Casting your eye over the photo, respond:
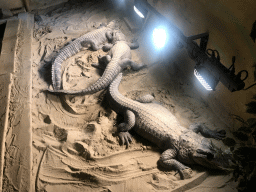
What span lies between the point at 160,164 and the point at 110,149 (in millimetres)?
901

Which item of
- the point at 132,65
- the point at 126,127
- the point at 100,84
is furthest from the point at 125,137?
the point at 132,65

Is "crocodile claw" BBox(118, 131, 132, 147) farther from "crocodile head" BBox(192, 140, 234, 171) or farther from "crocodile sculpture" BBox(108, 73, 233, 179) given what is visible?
"crocodile head" BBox(192, 140, 234, 171)

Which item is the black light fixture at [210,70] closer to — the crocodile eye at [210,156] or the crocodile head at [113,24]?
the crocodile eye at [210,156]

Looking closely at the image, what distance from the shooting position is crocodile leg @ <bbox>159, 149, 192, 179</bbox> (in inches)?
124

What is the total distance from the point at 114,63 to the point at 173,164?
9.13ft

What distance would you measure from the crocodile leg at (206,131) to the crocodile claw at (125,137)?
1.15 meters

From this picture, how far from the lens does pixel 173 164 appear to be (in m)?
3.27

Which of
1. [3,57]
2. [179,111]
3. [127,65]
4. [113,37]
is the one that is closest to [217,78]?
[179,111]

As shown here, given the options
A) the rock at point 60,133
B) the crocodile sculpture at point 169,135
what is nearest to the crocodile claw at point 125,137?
the crocodile sculpture at point 169,135

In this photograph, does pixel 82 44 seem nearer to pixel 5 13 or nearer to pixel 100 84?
pixel 100 84

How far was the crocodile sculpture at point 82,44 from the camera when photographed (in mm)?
4905

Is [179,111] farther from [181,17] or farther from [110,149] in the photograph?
[181,17]

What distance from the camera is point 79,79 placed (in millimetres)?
4984

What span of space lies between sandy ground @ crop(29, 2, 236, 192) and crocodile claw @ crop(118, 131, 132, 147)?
123 mm
